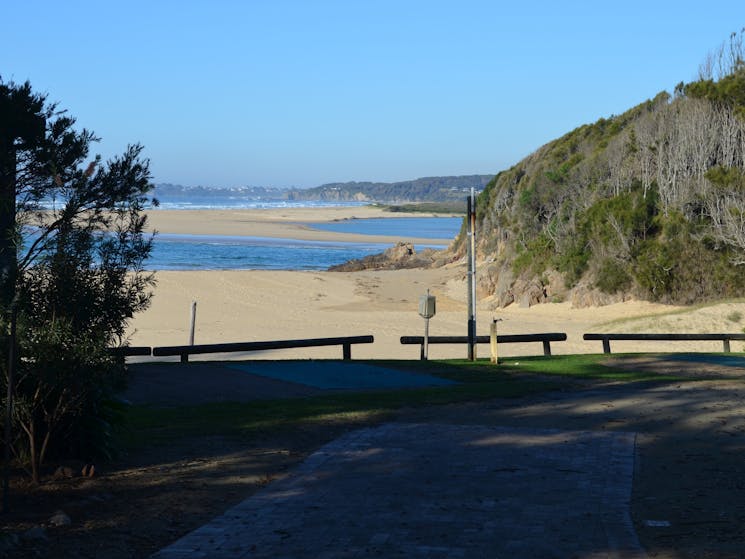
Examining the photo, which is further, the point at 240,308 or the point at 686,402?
the point at 240,308

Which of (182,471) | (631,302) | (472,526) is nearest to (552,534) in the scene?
(472,526)

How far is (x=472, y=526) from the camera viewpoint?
24.8 ft

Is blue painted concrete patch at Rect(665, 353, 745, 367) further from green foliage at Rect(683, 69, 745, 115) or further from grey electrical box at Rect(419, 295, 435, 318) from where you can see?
green foliage at Rect(683, 69, 745, 115)

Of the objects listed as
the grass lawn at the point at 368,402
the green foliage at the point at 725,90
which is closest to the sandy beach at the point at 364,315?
the grass lawn at the point at 368,402

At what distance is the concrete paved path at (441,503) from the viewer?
7016 millimetres

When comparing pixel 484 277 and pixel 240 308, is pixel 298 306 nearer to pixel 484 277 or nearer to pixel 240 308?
pixel 240 308

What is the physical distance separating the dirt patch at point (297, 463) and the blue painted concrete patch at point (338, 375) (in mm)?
2626

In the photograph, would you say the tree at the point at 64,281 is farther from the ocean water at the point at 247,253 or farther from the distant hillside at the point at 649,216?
the ocean water at the point at 247,253

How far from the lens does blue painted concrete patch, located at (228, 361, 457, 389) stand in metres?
16.1

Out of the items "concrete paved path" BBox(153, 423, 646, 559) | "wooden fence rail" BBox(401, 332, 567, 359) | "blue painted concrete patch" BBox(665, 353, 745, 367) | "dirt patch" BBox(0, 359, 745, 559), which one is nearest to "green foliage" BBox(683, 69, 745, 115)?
"blue painted concrete patch" BBox(665, 353, 745, 367)

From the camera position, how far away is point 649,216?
40219 mm

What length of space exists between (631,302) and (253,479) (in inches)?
1243

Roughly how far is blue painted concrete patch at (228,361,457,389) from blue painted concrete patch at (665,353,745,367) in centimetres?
622

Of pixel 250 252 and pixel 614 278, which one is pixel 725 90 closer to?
pixel 614 278
